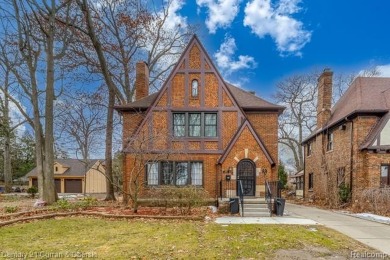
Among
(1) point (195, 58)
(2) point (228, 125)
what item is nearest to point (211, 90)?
(1) point (195, 58)

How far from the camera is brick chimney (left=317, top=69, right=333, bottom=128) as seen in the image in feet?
70.3

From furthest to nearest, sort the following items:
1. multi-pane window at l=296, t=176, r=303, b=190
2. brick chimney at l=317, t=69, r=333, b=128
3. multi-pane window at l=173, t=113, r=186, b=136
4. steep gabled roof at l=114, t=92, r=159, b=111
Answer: multi-pane window at l=296, t=176, r=303, b=190 → brick chimney at l=317, t=69, r=333, b=128 → steep gabled roof at l=114, t=92, r=159, b=111 → multi-pane window at l=173, t=113, r=186, b=136

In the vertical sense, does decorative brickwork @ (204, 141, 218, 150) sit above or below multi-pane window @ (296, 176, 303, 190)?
above

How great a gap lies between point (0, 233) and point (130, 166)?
838cm

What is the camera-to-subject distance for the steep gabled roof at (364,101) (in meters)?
17.1

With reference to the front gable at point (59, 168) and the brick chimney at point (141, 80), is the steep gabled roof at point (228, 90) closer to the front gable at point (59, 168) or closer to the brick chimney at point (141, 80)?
the brick chimney at point (141, 80)

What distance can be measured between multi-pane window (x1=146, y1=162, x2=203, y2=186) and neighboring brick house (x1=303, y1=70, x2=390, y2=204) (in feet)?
26.6

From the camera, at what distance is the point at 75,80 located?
77.8 feet

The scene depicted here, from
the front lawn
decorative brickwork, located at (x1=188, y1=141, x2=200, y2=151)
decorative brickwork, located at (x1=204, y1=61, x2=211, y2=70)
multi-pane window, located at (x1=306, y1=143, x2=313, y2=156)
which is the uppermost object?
decorative brickwork, located at (x1=204, y1=61, x2=211, y2=70)

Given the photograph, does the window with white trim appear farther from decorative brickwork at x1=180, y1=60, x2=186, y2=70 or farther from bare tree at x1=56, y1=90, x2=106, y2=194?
bare tree at x1=56, y1=90, x2=106, y2=194

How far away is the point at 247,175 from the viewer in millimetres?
16109

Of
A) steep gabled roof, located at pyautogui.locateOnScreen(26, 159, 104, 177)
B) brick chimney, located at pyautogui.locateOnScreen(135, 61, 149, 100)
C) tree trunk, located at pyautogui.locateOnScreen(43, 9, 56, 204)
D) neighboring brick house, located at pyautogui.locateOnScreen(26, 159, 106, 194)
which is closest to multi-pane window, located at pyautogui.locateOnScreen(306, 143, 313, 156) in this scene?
brick chimney, located at pyautogui.locateOnScreen(135, 61, 149, 100)

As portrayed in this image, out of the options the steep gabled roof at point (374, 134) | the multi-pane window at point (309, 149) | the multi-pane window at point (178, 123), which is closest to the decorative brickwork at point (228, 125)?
the multi-pane window at point (178, 123)

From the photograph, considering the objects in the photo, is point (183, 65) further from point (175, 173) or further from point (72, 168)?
point (72, 168)
